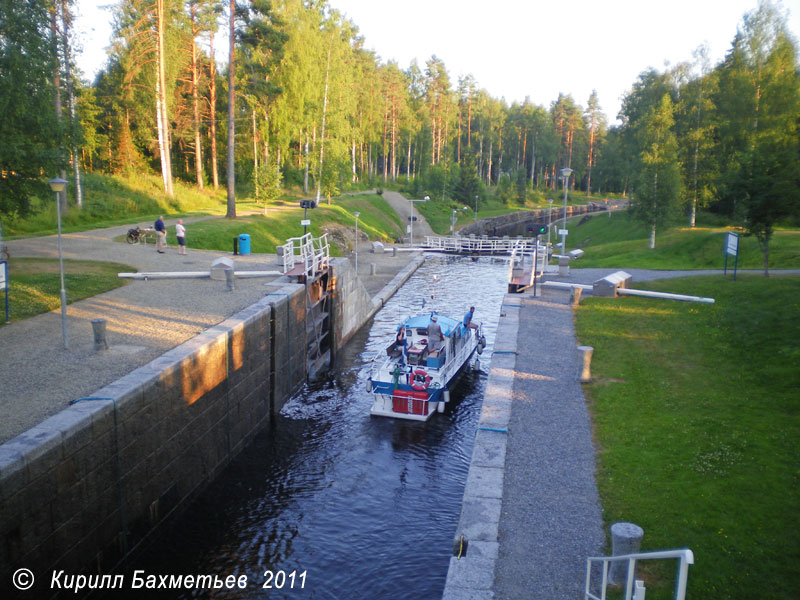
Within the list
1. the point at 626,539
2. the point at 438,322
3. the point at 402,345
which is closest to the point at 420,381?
the point at 402,345

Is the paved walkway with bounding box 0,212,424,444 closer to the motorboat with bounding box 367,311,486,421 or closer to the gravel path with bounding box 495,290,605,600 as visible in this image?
the motorboat with bounding box 367,311,486,421

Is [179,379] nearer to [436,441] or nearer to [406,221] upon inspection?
[436,441]

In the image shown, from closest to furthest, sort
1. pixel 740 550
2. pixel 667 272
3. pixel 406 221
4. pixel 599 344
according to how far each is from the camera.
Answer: pixel 740 550, pixel 599 344, pixel 667 272, pixel 406 221

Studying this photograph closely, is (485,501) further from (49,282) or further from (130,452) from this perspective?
Result: (49,282)

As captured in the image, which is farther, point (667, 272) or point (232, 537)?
point (667, 272)

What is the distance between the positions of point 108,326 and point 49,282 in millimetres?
5112

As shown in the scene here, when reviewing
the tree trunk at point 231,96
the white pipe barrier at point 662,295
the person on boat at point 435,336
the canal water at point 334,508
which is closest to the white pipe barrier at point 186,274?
the canal water at point 334,508

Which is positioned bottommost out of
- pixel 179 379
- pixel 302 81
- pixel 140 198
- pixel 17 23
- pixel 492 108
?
pixel 179 379

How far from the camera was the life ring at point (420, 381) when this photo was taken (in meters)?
17.5

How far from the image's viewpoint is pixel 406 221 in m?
70.7

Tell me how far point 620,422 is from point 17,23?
20.9m

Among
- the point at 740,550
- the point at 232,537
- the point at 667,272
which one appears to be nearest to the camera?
the point at 740,550

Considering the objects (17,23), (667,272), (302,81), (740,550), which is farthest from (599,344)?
(302,81)

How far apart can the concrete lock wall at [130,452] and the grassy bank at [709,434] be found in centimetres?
835
